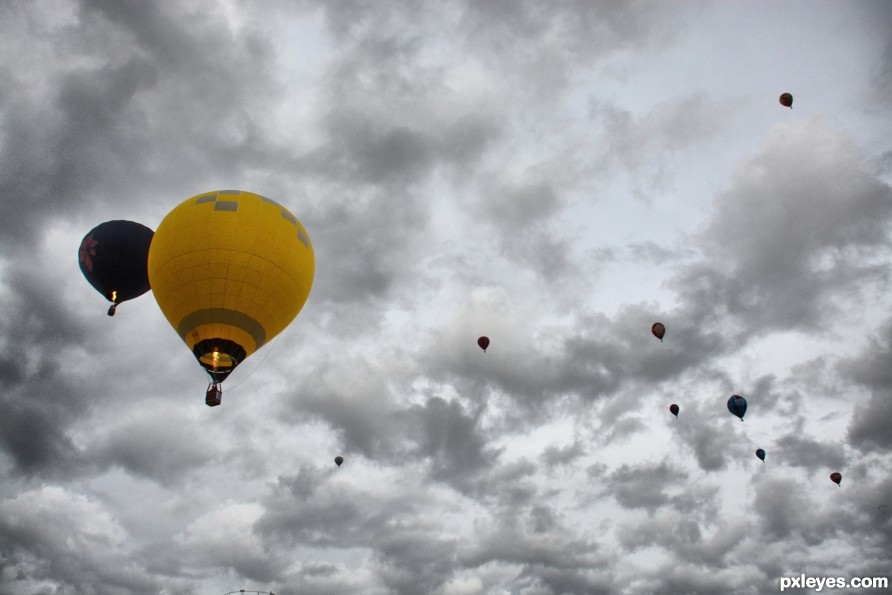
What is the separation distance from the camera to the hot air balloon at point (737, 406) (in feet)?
142

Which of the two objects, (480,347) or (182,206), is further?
(480,347)

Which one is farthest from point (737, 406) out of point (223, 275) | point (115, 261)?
point (115, 261)

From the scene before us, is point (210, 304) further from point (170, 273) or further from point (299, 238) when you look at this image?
point (299, 238)

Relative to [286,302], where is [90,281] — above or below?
above

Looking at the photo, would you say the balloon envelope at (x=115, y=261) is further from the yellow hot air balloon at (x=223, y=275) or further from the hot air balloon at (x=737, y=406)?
the hot air balloon at (x=737, y=406)

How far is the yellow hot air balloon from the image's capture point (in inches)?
870

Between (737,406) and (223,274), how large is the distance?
40.1 metres

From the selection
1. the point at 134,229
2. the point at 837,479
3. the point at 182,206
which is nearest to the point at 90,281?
the point at 134,229

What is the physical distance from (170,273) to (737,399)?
42.3 meters

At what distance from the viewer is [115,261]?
30.6 m

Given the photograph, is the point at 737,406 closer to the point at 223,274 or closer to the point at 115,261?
the point at 223,274

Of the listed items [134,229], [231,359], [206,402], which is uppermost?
[134,229]

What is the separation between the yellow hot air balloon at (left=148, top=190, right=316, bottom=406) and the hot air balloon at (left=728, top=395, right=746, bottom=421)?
119 feet

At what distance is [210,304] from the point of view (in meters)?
22.0
